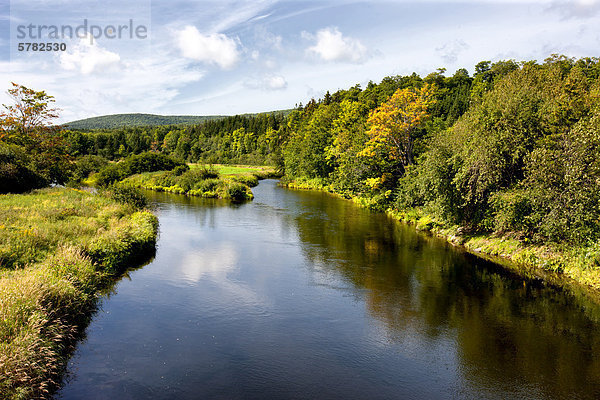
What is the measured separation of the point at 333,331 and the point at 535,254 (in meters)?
14.9

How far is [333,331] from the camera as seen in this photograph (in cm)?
1472

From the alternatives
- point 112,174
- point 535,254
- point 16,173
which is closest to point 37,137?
point 16,173

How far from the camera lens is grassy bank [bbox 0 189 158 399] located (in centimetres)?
1027

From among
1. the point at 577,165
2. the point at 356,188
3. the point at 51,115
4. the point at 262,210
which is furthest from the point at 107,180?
the point at 577,165

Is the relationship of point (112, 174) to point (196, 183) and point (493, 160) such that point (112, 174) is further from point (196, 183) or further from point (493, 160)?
point (493, 160)

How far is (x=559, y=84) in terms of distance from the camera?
77.9ft

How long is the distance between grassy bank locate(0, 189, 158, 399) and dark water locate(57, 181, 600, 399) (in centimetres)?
89

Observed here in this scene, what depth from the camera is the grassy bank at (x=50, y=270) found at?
33.7ft

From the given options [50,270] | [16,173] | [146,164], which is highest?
[146,164]

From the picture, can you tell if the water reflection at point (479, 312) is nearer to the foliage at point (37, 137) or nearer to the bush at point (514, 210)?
the bush at point (514, 210)

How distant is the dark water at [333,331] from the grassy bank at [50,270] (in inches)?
35.1

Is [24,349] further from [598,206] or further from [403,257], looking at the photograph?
[598,206]

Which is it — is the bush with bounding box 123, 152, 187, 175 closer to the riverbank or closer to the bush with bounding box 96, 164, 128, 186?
the bush with bounding box 96, 164, 128, 186

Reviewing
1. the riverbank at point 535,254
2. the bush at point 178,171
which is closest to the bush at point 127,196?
the riverbank at point 535,254
